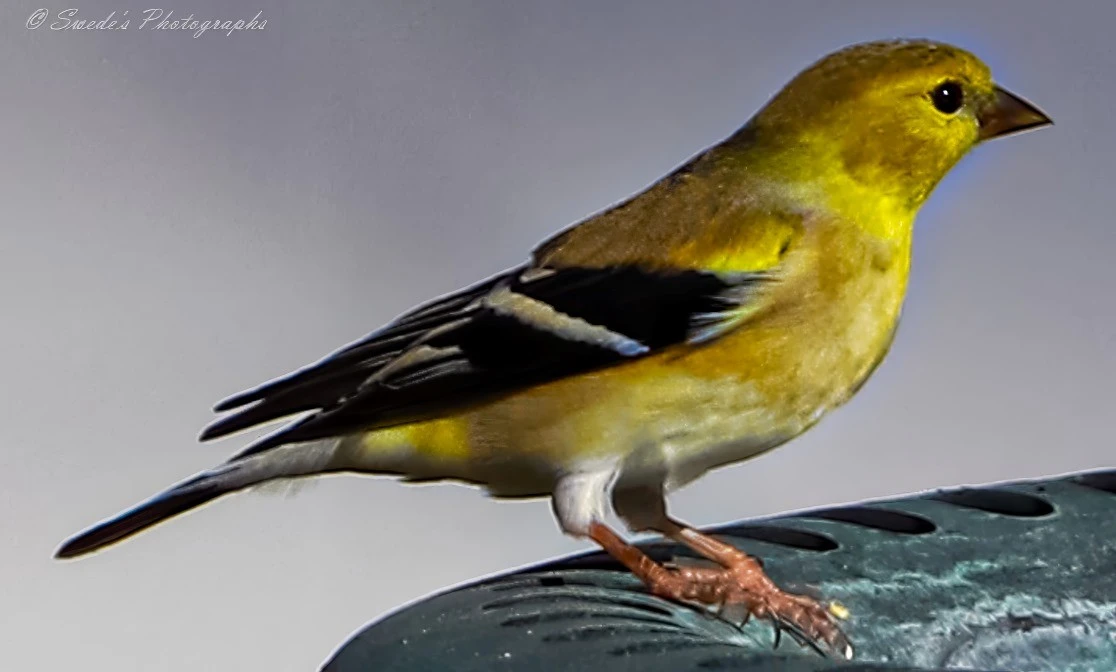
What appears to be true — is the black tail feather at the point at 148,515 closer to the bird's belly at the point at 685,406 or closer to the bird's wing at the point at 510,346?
the bird's wing at the point at 510,346

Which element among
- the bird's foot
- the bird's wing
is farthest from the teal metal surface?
the bird's wing

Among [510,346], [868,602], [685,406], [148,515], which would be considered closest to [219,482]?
[148,515]

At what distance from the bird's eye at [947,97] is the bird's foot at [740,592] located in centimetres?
48

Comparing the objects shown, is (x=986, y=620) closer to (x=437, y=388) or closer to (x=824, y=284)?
(x=824, y=284)

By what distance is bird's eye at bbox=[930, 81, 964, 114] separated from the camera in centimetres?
125

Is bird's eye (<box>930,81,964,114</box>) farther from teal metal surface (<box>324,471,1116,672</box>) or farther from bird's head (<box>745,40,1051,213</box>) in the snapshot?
teal metal surface (<box>324,471,1116,672</box>)

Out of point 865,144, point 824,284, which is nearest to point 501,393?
point 824,284

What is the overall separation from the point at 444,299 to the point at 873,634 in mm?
525

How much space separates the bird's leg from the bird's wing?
166mm

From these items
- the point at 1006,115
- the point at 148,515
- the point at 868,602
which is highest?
the point at 1006,115

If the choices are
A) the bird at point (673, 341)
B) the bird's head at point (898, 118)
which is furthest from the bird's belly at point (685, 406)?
the bird's head at point (898, 118)

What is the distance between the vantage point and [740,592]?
106 cm

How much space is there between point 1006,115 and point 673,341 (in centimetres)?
43

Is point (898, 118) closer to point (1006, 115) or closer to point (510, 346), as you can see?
point (1006, 115)
